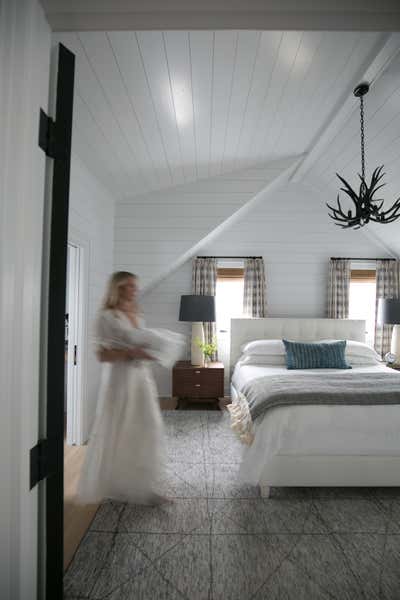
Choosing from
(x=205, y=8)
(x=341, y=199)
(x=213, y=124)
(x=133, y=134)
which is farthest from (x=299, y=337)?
(x=205, y=8)

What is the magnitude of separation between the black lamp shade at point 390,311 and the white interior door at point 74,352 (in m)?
3.69

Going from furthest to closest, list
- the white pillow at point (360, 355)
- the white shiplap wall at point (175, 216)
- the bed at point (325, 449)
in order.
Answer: the white pillow at point (360, 355)
the white shiplap wall at point (175, 216)
the bed at point (325, 449)

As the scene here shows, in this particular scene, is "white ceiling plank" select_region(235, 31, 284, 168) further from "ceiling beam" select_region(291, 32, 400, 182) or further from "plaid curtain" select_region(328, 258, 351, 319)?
"plaid curtain" select_region(328, 258, 351, 319)

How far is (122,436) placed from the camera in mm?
2174

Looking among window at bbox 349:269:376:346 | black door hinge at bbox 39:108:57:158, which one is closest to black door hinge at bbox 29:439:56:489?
black door hinge at bbox 39:108:57:158

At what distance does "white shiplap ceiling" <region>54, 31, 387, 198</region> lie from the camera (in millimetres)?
2020

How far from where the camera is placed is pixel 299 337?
4820 mm

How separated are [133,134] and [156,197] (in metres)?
1.31

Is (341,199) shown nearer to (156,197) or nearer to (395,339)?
(395,339)

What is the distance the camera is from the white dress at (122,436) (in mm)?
2180

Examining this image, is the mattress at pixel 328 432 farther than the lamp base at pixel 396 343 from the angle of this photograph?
No

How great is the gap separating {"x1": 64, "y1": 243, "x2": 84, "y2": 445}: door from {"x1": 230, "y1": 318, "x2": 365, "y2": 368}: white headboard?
222cm

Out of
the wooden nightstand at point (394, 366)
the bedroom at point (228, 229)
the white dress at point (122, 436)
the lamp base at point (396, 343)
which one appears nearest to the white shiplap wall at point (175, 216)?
the bedroom at point (228, 229)

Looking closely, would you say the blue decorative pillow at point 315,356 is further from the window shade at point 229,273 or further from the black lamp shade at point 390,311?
the window shade at point 229,273
